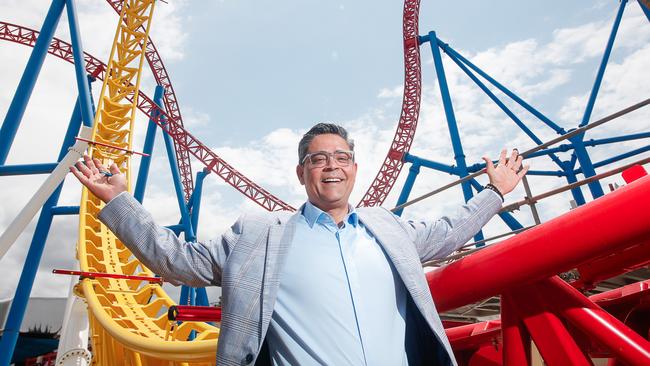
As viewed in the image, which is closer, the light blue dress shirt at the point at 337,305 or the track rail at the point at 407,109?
the light blue dress shirt at the point at 337,305

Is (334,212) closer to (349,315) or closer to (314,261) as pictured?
(314,261)

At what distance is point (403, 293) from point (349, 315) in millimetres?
178

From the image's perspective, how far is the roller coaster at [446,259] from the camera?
0.83 meters

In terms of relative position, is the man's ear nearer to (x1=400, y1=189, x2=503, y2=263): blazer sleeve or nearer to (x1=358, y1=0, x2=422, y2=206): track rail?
(x1=400, y1=189, x2=503, y2=263): blazer sleeve

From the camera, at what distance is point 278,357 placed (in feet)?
2.95

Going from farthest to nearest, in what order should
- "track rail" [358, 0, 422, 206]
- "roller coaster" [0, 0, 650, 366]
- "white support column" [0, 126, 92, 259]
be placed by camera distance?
"track rail" [358, 0, 422, 206] → "white support column" [0, 126, 92, 259] → "roller coaster" [0, 0, 650, 366]

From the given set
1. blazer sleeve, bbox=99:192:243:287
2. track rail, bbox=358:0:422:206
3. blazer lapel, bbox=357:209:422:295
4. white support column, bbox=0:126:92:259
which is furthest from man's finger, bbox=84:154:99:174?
track rail, bbox=358:0:422:206

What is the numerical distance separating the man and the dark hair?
1cm

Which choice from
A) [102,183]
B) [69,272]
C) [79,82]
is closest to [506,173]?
[102,183]

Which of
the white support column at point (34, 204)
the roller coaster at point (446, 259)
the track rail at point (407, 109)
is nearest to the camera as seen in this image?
the roller coaster at point (446, 259)

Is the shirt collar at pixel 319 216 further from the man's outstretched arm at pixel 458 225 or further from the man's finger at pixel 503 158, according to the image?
the man's finger at pixel 503 158

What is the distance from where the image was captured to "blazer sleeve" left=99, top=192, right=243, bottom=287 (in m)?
0.95

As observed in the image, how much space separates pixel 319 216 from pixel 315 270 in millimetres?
172

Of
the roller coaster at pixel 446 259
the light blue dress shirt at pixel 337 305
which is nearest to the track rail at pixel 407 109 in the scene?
the roller coaster at pixel 446 259
